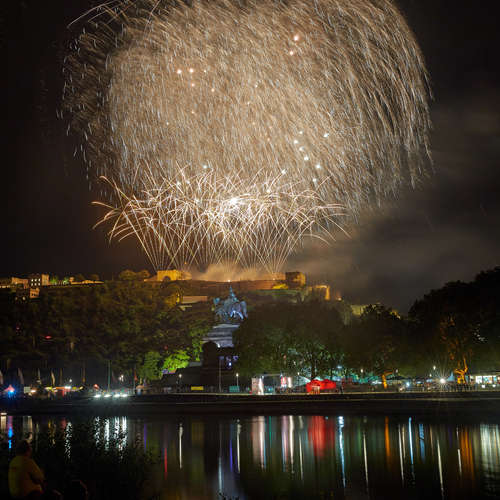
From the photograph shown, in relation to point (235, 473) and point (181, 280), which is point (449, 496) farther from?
point (181, 280)

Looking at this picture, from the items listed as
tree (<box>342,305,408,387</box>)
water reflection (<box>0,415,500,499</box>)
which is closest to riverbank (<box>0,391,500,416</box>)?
water reflection (<box>0,415,500,499</box>)

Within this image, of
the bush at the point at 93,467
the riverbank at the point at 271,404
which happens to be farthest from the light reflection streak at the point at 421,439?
the bush at the point at 93,467

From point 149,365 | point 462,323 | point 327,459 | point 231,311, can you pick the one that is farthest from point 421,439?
point 231,311

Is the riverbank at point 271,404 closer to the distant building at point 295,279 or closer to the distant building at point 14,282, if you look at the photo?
the distant building at point 295,279

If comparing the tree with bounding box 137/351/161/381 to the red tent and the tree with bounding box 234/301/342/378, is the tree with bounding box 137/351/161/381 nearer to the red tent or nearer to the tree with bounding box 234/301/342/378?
the tree with bounding box 234/301/342/378

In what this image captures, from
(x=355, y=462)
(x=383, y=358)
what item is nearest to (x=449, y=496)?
(x=355, y=462)

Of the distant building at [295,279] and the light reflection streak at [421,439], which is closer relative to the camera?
the light reflection streak at [421,439]
